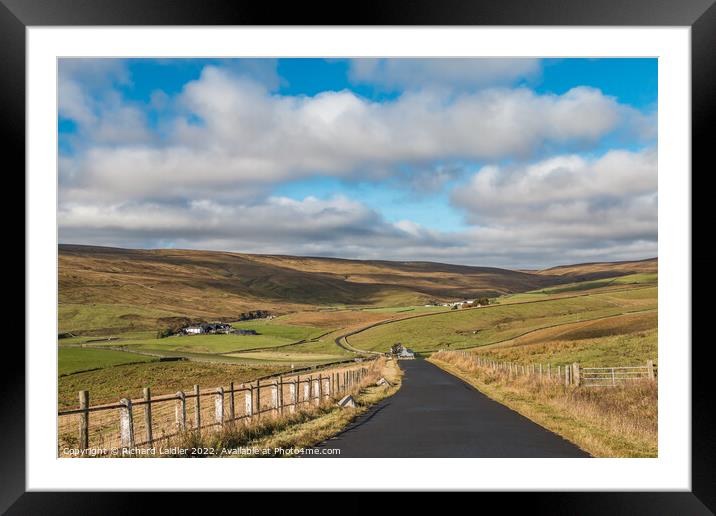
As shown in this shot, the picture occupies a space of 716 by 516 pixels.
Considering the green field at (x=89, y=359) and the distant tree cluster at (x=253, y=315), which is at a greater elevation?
the green field at (x=89, y=359)

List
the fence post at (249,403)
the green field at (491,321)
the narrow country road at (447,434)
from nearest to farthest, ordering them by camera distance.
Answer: the narrow country road at (447,434) → the fence post at (249,403) → the green field at (491,321)

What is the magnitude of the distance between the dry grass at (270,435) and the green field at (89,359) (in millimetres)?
18748

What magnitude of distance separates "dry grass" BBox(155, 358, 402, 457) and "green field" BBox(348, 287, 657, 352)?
52.2 m

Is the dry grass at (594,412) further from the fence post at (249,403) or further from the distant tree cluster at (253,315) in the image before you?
the distant tree cluster at (253,315)

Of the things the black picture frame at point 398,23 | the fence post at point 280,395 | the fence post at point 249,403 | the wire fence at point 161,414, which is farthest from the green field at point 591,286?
the black picture frame at point 398,23

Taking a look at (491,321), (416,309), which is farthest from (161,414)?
(416,309)

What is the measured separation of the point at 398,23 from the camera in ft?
21.0

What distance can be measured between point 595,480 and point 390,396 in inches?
490

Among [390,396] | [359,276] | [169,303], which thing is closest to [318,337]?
[169,303]

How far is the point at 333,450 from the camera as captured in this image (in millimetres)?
8625

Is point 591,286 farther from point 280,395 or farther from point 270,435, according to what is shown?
point 270,435

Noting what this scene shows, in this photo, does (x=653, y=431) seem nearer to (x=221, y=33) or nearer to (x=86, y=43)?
(x=221, y=33)

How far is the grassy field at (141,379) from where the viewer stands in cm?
2699

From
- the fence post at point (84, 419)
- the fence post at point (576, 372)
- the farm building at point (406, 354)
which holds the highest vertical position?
the fence post at point (84, 419)
